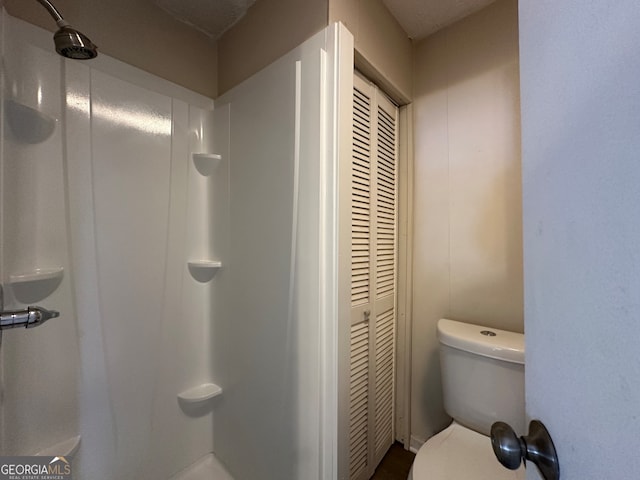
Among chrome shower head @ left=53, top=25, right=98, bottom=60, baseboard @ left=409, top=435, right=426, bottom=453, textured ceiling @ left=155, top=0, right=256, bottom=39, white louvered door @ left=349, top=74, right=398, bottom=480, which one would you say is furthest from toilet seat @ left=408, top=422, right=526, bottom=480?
textured ceiling @ left=155, top=0, right=256, bottom=39

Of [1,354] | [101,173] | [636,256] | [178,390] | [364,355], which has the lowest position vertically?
[178,390]

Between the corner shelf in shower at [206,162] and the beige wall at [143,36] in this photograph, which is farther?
the corner shelf in shower at [206,162]

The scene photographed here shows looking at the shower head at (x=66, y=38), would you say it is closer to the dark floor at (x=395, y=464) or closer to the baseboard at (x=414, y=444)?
the dark floor at (x=395, y=464)

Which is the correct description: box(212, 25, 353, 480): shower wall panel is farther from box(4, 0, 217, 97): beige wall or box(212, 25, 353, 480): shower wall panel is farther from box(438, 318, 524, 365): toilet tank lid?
box(438, 318, 524, 365): toilet tank lid

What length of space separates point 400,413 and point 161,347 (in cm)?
128

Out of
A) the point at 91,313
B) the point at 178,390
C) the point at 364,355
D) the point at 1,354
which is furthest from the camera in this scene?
A: the point at 178,390

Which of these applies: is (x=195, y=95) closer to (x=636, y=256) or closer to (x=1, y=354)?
(x=1, y=354)

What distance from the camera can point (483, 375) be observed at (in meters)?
0.97

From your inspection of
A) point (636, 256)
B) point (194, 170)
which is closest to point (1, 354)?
point (194, 170)

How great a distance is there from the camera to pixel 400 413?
4.56 ft

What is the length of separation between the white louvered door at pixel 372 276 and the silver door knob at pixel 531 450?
0.71 m

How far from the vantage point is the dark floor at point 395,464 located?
120 cm

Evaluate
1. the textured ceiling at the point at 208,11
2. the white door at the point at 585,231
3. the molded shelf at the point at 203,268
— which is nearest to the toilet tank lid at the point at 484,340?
the white door at the point at 585,231

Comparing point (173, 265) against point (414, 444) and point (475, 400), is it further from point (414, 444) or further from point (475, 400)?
point (414, 444)
